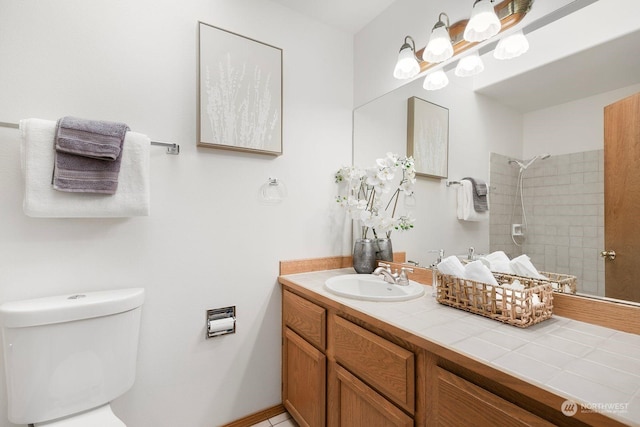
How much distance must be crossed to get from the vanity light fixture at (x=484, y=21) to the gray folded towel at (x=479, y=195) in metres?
0.62

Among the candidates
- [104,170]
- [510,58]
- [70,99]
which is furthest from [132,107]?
[510,58]

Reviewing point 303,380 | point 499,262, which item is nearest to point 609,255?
point 499,262

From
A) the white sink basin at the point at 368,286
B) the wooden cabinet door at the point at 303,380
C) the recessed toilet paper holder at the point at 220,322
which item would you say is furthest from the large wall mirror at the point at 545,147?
the recessed toilet paper holder at the point at 220,322

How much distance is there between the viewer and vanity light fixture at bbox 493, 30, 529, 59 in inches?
46.1

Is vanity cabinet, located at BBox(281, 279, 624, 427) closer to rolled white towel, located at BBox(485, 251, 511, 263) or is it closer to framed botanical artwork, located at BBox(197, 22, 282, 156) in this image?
rolled white towel, located at BBox(485, 251, 511, 263)

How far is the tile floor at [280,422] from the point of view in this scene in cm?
161

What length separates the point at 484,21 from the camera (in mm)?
1218

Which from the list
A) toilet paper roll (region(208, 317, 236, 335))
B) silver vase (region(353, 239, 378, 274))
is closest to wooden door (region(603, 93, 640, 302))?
silver vase (region(353, 239, 378, 274))

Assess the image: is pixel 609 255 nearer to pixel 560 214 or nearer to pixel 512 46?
pixel 560 214

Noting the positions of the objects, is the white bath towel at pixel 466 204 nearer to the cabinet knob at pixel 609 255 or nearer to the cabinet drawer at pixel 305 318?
the cabinet knob at pixel 609 255

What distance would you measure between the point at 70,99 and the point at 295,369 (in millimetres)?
1619

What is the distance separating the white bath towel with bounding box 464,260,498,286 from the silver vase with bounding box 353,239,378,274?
0.65 meters

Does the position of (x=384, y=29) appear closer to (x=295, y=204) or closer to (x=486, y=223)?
(x=295, y=204)

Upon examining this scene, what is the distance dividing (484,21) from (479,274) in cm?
103
